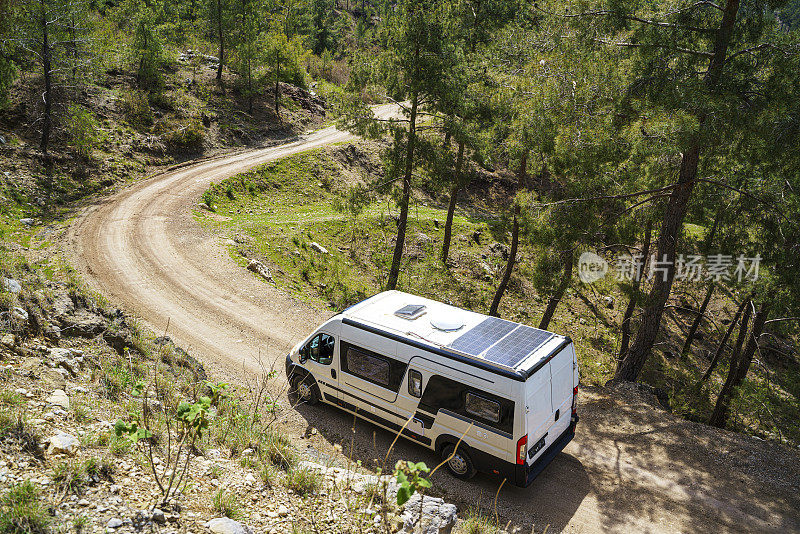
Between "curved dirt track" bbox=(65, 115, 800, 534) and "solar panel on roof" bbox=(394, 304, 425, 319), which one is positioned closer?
"curved dirt track" bbox=(65, 115, 800, 534)

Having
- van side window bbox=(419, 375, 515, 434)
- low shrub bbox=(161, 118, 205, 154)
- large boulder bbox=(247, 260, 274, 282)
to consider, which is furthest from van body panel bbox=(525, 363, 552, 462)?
low shrub bbox=(161, 118, 205, 154)

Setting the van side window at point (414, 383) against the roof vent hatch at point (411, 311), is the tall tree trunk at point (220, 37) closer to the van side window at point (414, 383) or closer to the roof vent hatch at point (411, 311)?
the roof vent hatch at point (411, 311)

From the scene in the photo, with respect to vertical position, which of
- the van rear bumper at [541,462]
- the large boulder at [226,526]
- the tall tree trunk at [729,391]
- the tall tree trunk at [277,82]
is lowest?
the tall tree trunk at [729,391]

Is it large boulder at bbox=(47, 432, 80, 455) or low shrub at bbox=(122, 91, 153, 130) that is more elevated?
Answer: low shrub at bbox=(122, 91, 153, 130)

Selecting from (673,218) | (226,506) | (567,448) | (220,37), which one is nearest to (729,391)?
(673,218)

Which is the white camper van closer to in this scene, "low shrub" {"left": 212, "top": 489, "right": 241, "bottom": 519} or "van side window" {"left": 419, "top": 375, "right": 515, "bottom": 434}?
"van side window" {"left": 419, "top": 375, "right": 515, "bottom": 434}

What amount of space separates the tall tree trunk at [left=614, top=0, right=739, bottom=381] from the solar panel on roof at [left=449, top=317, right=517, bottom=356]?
597 cm

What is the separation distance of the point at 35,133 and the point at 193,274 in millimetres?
15989

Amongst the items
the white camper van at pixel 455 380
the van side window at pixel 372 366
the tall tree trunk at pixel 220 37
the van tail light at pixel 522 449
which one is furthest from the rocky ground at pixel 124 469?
the tall tree trunk at pixel 220 37

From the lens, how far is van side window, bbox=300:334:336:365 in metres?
11.3

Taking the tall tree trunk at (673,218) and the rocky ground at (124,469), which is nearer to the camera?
the rocky ground at (124,469)

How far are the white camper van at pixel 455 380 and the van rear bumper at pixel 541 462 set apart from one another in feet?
0.06

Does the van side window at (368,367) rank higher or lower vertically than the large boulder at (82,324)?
lower

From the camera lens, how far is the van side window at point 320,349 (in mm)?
11273
